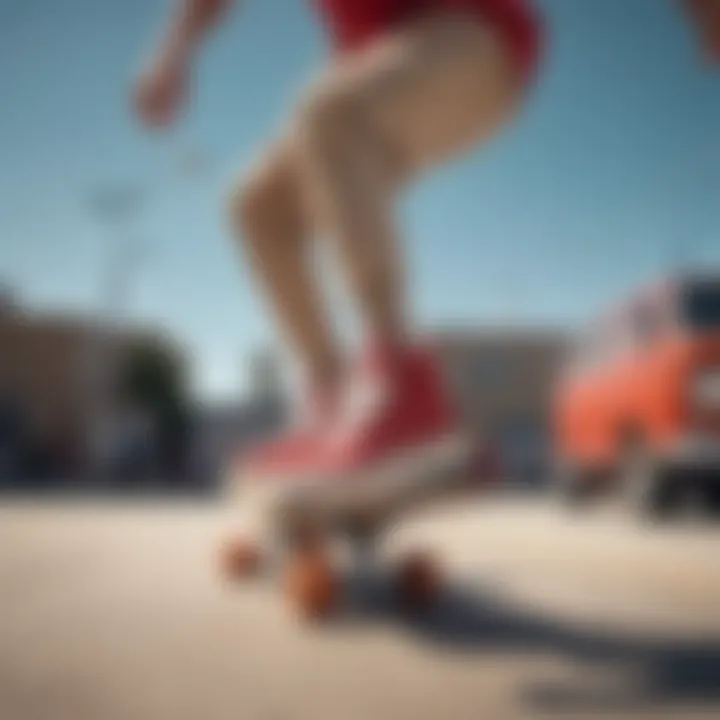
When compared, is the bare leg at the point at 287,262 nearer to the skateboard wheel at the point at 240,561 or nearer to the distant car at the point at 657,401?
the skateboard wheel at the point at 240,561

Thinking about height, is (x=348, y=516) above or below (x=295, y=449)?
below

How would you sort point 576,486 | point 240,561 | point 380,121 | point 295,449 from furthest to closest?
1. point 576,486
2. point 240,561
3. point 295,449
4. point 380,121

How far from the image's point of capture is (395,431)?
2.75 ft

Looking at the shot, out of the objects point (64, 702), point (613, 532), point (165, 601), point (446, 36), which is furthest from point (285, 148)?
point (613, 532)

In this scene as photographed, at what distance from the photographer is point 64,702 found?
1.81 feet

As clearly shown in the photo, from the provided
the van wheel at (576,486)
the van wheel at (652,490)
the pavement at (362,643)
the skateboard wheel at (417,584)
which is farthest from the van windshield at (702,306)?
the skateboard wheel at (417,584)

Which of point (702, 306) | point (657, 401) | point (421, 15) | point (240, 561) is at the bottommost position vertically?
point (240, 561)

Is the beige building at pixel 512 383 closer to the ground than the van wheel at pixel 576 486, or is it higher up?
higher up

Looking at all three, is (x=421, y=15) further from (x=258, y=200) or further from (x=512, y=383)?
(x=512, y=383)

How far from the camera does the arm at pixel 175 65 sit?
1.06m

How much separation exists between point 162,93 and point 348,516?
0.63 m

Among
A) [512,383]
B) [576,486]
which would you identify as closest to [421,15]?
[576,486]

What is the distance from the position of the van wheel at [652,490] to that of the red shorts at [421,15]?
198cm

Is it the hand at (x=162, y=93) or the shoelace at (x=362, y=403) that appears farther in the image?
the hand at (x=162, y=93)
